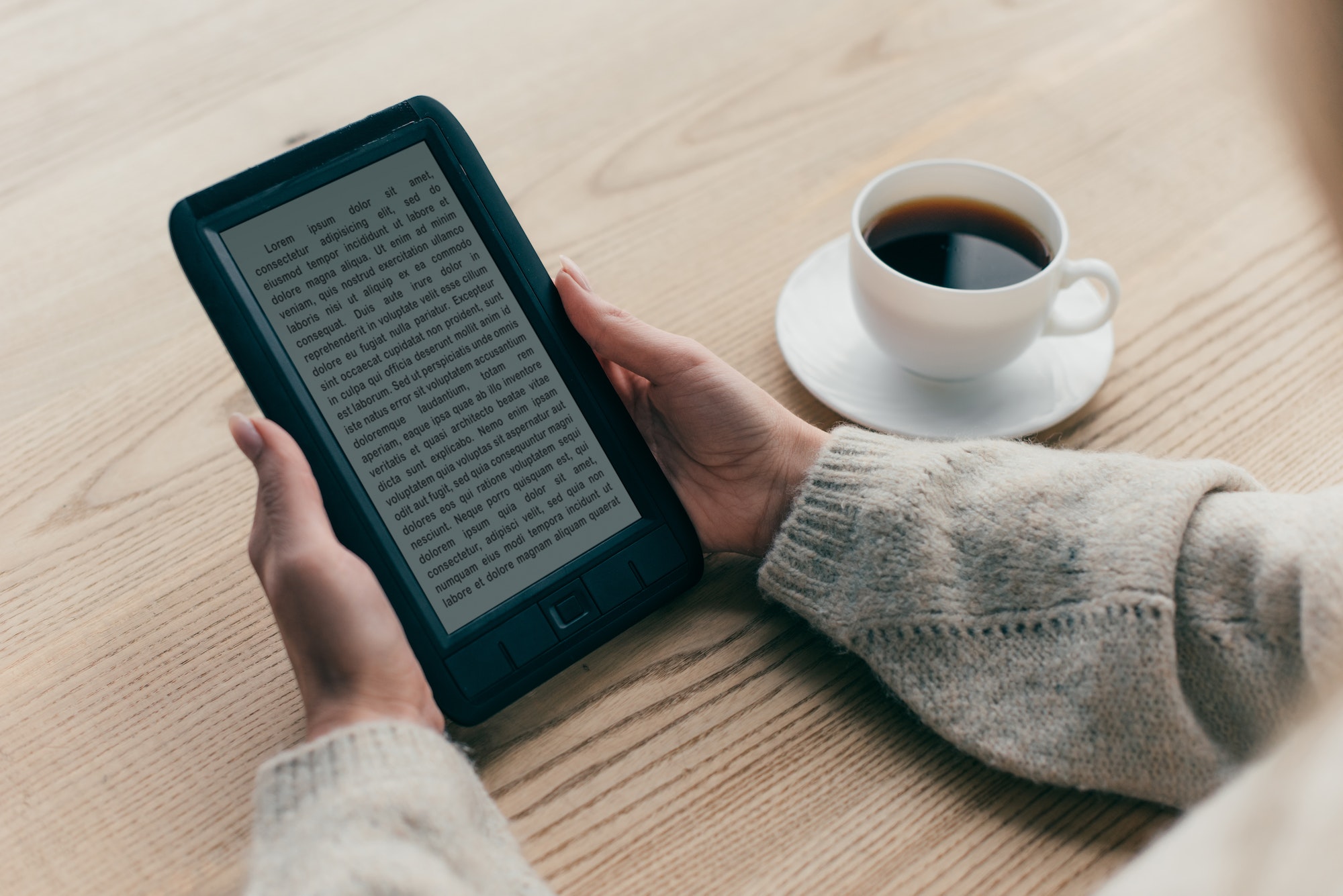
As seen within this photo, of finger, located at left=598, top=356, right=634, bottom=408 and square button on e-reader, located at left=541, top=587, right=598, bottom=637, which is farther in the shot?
finger, located at left=598, top=356, right=634, bottom=408

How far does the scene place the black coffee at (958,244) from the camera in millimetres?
600

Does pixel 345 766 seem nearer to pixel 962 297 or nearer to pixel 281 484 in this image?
pixel 281 484

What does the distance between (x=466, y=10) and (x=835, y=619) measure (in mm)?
691

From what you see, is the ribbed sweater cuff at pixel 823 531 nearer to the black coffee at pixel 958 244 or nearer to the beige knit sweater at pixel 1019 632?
the beige knit sweater at pixel 1019 632

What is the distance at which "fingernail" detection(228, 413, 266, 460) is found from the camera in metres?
0.45

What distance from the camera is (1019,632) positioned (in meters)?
0.47

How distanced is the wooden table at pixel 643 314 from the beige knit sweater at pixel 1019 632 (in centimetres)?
3

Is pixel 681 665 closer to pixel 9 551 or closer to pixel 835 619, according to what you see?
pixel 835 619

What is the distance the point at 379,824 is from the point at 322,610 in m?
0.10

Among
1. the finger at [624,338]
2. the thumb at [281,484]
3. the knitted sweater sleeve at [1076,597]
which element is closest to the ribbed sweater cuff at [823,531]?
the knitted sweater sleeve at [1076,597]

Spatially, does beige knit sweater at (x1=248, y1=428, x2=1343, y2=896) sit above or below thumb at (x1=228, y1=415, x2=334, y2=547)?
below

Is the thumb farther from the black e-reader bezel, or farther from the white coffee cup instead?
the white coffee cup

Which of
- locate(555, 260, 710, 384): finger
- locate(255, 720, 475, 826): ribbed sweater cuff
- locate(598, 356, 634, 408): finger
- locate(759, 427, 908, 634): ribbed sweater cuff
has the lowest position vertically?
locate(759, 427, 908, 634): ribbed sweater cuff

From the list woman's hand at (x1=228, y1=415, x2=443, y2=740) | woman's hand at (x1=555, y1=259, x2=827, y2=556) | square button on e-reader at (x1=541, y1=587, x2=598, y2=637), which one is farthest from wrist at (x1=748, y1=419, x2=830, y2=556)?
woman's hand at (x1=228, y1=415, x2=443, y2=740)
